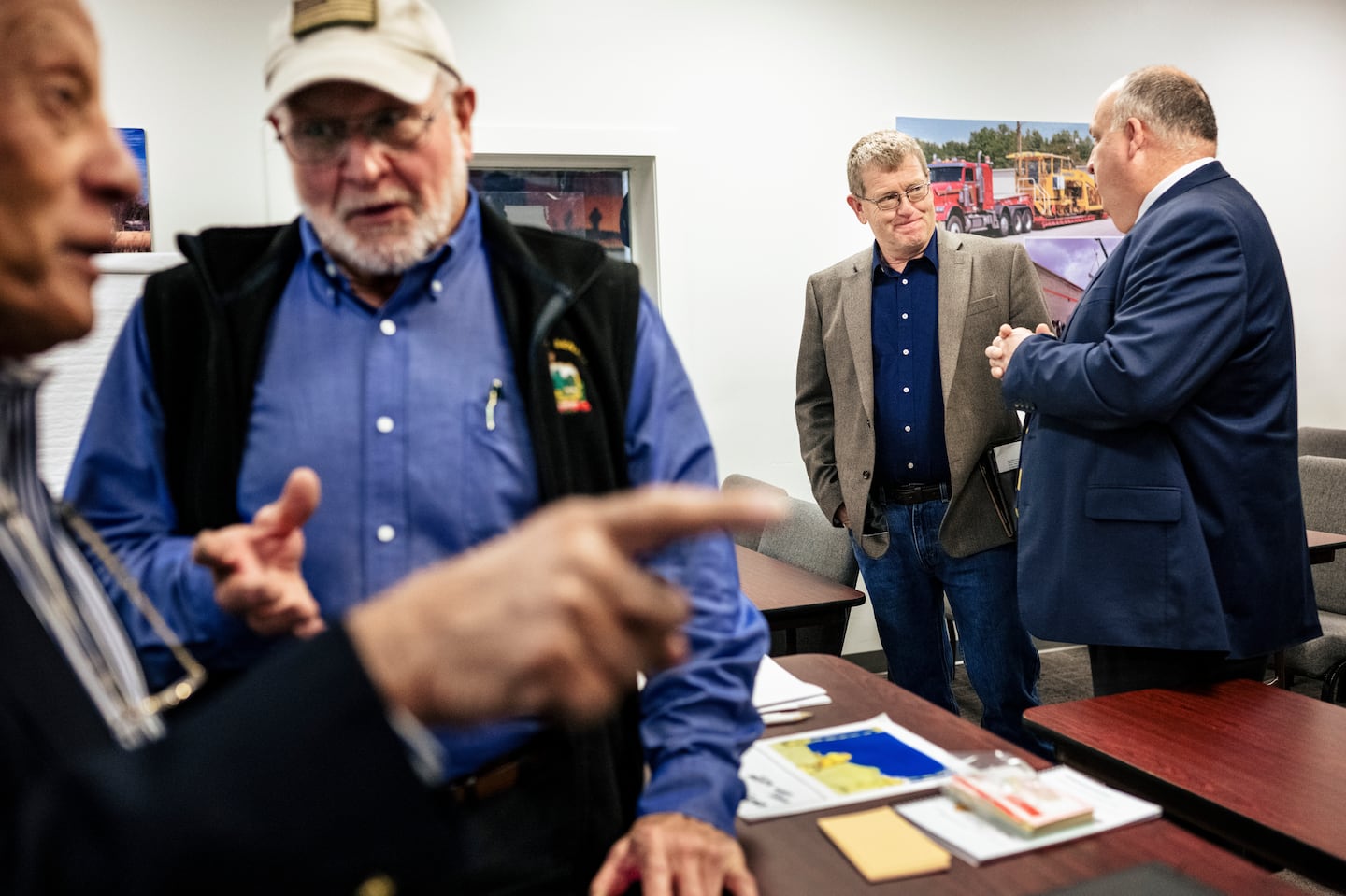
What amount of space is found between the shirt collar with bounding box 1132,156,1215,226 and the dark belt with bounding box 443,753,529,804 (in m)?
2.00

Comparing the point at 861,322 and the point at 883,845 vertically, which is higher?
the point at 861,322

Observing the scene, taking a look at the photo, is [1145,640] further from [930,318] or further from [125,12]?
[125,12]

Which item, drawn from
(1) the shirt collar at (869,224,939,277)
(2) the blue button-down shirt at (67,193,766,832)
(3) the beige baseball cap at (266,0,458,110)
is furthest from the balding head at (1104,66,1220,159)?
(3) the beige baseball cap at (266,0,458,110)

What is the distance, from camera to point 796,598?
2625 mm

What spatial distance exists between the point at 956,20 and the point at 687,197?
5.46ft

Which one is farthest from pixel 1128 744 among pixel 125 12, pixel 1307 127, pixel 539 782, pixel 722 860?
pixel 1307 127

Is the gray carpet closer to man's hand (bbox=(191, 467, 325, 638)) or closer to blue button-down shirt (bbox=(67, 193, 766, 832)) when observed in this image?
blue button-down shirt (bbox=(67, 193, 766, 832))

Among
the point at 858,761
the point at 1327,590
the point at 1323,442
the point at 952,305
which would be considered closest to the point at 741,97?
the point at 952,305

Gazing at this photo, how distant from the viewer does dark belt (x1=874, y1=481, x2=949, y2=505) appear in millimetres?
2953

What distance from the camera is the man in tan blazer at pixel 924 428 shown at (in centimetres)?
287

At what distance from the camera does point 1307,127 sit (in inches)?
215

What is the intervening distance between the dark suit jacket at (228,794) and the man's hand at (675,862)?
54 centimetres

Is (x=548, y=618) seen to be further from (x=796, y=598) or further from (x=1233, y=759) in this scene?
(x=796, y=598)

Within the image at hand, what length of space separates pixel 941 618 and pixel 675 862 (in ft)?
7.51
